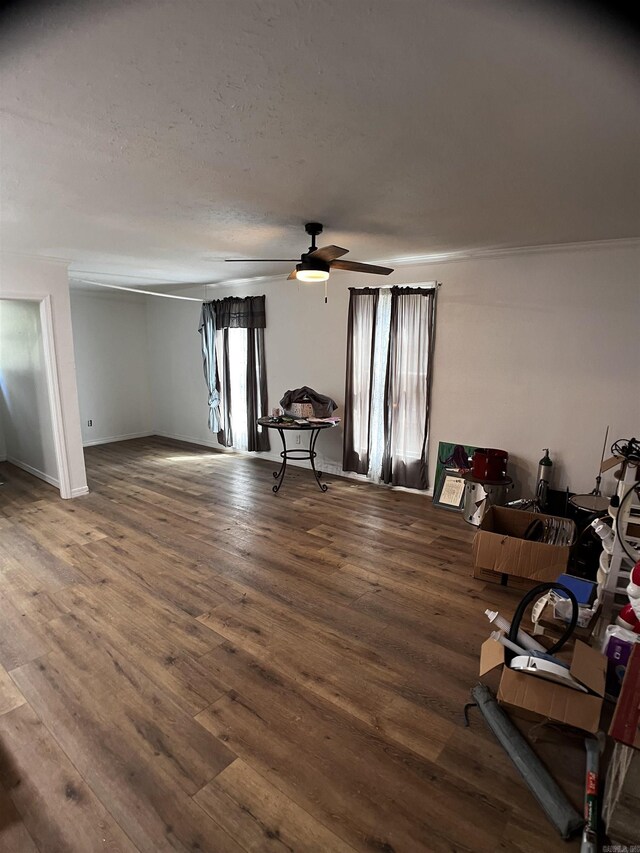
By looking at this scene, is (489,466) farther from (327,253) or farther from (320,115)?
(320,115)

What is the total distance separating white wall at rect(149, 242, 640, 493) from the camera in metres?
3.40

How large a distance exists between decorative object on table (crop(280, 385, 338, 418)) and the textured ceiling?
2.16 metres

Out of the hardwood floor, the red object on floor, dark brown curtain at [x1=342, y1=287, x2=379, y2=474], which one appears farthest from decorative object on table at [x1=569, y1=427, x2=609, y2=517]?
dark brown curtain at [x1=342, y1=287, x2=379, y2=474]

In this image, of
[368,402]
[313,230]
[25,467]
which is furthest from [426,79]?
[25,467]

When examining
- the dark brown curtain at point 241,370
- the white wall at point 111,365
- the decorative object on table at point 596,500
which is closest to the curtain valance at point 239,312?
the dark brown curtain at point 241,370

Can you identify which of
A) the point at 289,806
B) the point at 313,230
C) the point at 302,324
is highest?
the point at 313,230

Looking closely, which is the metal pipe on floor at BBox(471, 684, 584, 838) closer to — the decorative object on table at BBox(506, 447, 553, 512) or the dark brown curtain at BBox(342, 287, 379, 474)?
the decorative object on table at BBox(506, 447, 553, 512)

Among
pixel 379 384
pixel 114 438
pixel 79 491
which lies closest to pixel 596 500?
pixel 379 384

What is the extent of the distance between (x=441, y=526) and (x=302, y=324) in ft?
9.63

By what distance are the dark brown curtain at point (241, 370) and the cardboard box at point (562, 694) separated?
457cm

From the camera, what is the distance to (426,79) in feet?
4.44

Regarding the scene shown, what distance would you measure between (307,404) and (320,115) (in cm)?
333

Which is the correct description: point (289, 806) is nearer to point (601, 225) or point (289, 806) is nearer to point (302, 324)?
point (601, 225)

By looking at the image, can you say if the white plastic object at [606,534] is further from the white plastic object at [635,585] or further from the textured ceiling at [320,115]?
the textured ceiling at [320,115]
